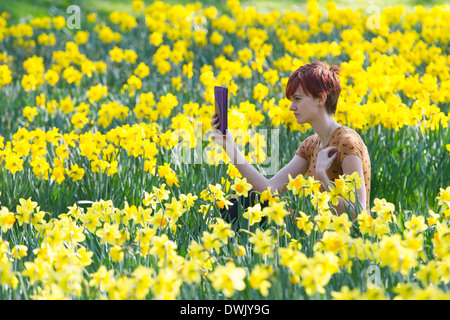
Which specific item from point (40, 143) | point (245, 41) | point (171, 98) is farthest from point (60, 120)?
point (245, 41)

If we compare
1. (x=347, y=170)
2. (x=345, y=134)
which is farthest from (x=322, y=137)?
(x=347, y=170)

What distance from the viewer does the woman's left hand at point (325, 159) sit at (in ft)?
9.42

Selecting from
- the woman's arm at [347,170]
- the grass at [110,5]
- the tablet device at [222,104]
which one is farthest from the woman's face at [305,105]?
the grass at [110,5]

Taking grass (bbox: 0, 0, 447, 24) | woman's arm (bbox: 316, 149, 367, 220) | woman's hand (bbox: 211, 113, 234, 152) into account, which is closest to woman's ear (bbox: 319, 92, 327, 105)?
woman's arm (bbox: 316, 149, 367, 220)

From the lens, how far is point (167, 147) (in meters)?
3.74

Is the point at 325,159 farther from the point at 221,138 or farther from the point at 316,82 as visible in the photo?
the point at 221,138

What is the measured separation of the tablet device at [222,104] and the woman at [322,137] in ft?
0.12

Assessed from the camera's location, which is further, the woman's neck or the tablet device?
the woman's neck

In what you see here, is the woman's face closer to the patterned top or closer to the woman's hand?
the patterned top

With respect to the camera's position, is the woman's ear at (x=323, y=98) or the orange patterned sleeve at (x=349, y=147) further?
the woman's ear at (x=323, y=98)

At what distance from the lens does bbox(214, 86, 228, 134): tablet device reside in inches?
108

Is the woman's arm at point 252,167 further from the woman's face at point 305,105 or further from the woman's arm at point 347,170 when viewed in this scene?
the woman's face at point 305,105

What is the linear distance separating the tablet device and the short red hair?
42 cm

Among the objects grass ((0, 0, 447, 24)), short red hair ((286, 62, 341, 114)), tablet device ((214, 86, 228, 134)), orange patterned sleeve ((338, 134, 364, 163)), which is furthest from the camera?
grass ((0, 0, 447, 24))
